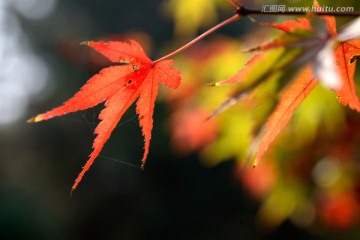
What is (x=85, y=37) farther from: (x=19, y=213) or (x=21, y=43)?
(x=19, y=213)

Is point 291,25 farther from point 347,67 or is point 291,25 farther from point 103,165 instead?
point 103,165

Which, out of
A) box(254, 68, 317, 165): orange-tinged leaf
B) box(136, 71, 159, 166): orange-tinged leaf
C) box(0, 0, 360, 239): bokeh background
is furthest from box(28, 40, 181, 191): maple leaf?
box(0, 0, 360, 239): bokeh background

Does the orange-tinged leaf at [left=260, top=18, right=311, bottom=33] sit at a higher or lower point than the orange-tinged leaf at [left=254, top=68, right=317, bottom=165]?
higher

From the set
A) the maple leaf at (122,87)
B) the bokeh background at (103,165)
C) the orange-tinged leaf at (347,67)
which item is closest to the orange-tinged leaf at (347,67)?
the orange-tinged leaf at (347,67)

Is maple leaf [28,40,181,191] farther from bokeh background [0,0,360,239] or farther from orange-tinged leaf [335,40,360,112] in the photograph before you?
bokeh background [0,0,360,239]

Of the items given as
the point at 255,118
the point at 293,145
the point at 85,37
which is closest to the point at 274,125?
the point at 255,118

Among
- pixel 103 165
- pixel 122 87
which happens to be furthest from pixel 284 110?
pixel 103 165
